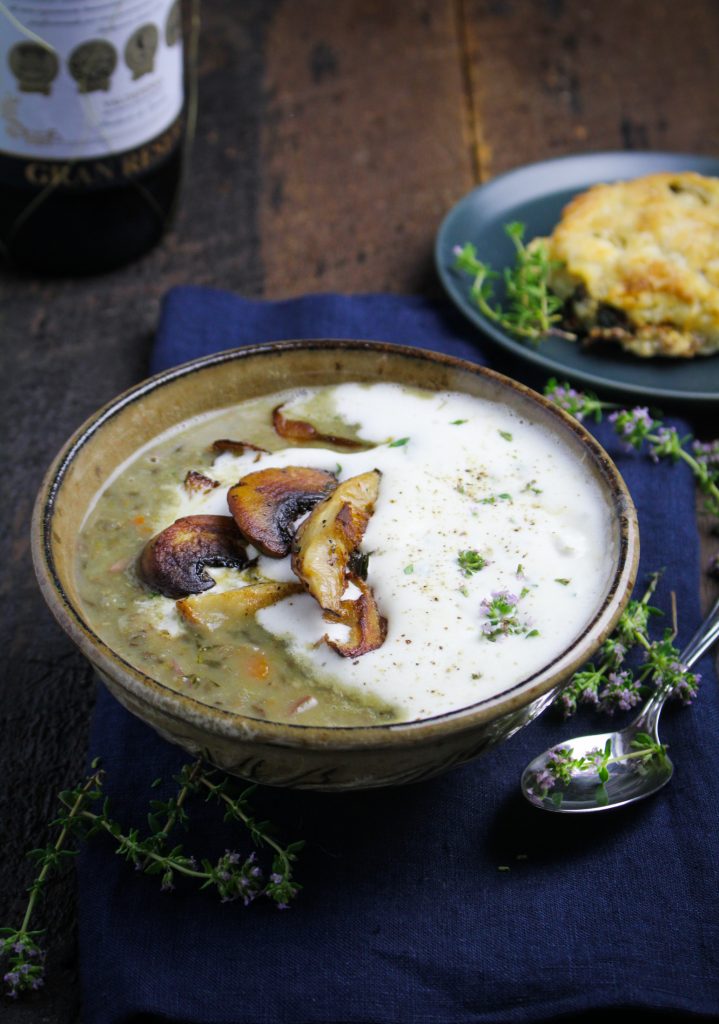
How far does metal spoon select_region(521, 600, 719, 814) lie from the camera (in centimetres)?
184

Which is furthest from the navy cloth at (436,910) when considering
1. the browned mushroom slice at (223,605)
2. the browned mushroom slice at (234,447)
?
the browned mushroom slice at (234,447)

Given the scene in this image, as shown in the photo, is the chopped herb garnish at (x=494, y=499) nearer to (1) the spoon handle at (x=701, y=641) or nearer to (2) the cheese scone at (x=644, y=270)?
(1) the spoon handle at (x=701, y=641)

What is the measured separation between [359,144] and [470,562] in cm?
227

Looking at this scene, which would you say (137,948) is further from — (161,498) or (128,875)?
(161,498)

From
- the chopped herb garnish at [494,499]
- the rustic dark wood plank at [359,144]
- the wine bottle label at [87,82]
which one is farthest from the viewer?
the rustic dark wood plank at [359,144]

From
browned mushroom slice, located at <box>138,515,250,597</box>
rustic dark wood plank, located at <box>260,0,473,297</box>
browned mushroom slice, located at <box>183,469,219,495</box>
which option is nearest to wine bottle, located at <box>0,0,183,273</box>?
rustic dark wood plank, located at <box>260,0,473,297</box>

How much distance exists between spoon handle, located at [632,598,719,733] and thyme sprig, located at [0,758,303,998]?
63 centimetres

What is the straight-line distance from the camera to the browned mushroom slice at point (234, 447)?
2150 mm

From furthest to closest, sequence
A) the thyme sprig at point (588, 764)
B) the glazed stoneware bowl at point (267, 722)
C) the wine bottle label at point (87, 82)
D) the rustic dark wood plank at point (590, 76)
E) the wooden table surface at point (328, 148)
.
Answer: the rustic dark wood plank at point (590, 76), the wooden table surface at point (328, 148), the wine bottle label at point (87, 82), the thyme sprig at point (588, 764), the glazed stoneware bowl at point (267, 722)

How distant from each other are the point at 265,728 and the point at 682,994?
2.26 ft

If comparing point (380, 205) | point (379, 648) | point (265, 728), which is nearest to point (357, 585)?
point (379, 648)

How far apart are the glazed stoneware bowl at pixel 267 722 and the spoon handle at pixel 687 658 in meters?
0.31

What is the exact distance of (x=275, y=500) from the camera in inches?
76.8

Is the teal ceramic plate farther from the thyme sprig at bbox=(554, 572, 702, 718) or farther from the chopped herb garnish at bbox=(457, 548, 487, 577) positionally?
the chopped herb garnish at bbox=(457, 548, 487, 577)
